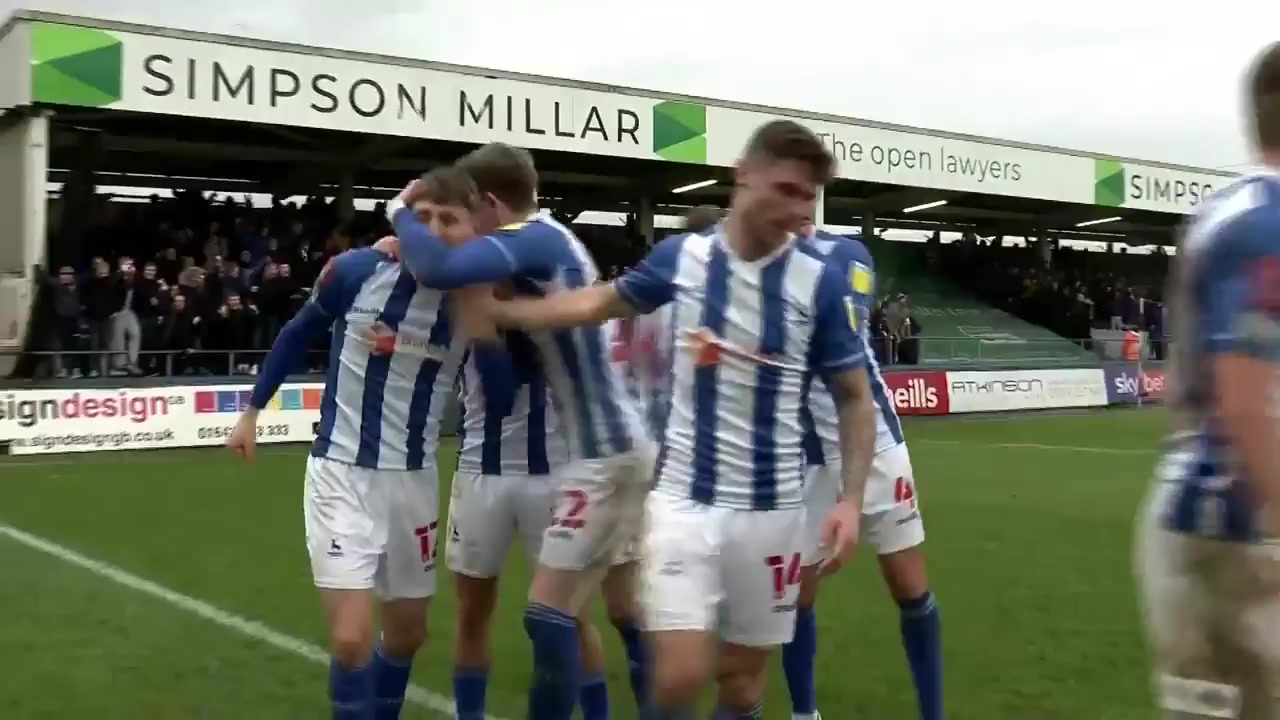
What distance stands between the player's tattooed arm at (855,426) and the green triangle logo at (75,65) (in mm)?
16945

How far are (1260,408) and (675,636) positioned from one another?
1.48 meters

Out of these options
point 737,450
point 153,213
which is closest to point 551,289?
point 737,450

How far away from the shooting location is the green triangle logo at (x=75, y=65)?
17.5 metres

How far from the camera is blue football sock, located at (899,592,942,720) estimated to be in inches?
180

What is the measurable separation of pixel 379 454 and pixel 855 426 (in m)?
1.55

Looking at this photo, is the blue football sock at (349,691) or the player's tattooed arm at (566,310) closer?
the player's tattooed arm at (566,310)

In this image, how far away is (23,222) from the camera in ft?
60.6

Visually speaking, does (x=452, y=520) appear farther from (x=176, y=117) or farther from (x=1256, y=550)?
(x=176, y=117)

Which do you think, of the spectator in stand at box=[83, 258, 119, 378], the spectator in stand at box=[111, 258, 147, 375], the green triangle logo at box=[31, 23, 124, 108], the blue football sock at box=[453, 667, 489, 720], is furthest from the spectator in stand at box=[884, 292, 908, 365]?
the blue football sock at box=[453, 667, 489, 720]

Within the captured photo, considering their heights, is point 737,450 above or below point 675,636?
above

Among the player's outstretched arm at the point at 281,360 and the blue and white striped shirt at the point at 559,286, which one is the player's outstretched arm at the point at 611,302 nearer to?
the blue and white striped shirt at the point at 559,286

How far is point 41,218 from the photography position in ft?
60.1

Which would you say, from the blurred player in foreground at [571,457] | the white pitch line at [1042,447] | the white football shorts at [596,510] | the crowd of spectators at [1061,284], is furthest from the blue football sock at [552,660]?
the crowd of spectators at [1061,284]

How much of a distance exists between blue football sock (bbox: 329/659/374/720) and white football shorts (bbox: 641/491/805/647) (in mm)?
1086
